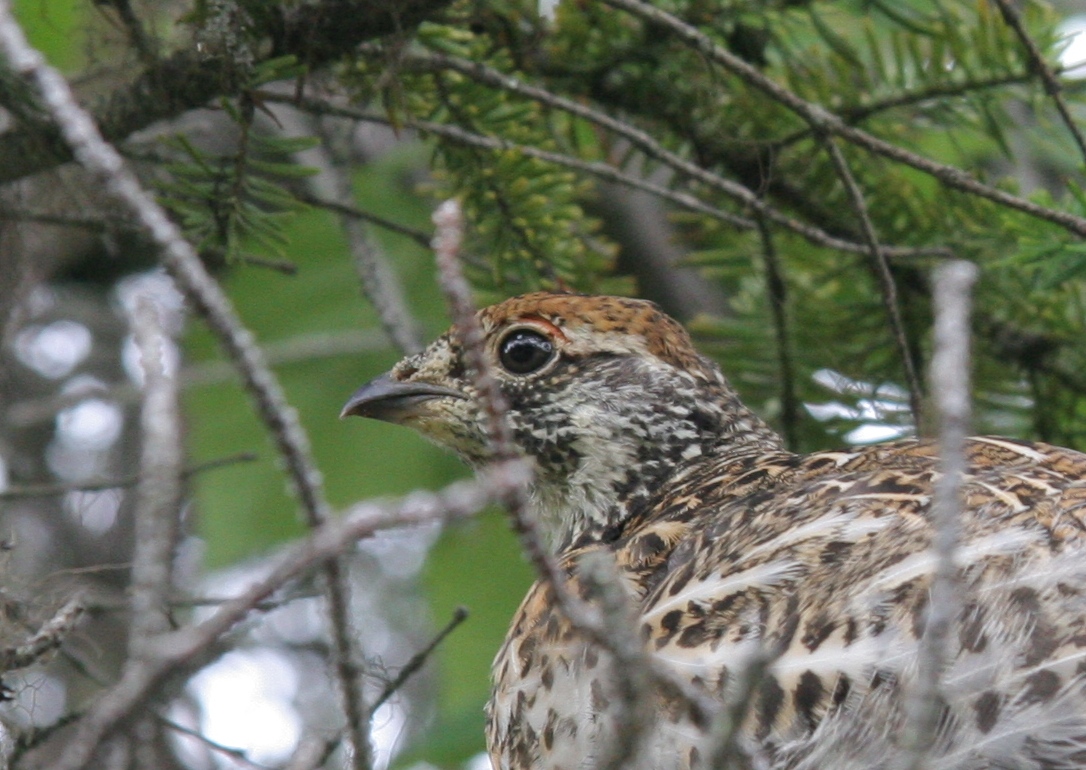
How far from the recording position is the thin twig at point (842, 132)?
107 inches

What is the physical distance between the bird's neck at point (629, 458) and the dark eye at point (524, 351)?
157 mm

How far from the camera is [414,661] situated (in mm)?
2252

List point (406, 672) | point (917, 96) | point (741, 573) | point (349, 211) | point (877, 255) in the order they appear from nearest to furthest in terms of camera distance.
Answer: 1. point (406, 672)
2. point (741, 573)
3. point (877, 255)
4. point (349, 211)
5. point (917, 96)

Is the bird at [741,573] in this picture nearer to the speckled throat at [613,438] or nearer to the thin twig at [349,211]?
the speckled throat at [613,438]

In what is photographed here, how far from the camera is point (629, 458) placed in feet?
11.5

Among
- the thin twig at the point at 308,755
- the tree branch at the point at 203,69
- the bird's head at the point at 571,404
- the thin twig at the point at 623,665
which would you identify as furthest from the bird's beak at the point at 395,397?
the thin twig at the point at 623,665

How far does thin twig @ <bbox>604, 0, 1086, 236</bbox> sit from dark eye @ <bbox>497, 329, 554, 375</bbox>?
2.71 ft

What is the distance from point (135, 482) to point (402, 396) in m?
0.74

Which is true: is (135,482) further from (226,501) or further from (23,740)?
(226,501)

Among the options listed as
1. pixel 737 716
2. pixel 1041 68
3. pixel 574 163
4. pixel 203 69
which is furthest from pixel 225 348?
pixel 1041 68

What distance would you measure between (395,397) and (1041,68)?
1.65 m

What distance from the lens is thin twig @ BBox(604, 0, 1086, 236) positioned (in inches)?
107

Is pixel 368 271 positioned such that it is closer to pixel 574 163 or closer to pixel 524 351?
pixel 524 351

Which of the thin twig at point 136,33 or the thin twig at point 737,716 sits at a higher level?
the thin twig at point 136,33
